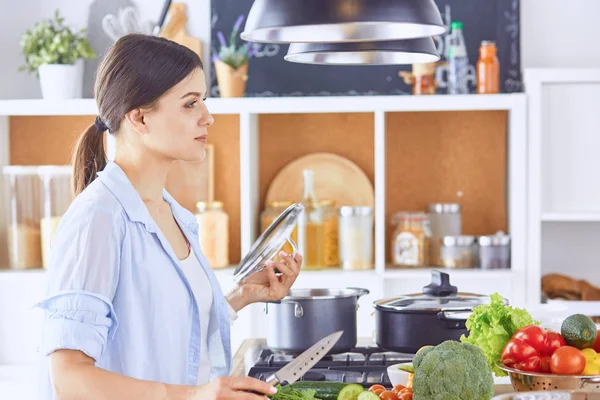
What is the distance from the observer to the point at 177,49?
6.09 feet

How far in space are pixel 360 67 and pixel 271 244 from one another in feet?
6.33

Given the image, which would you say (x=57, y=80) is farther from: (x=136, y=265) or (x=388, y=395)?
(x=388, y=395)

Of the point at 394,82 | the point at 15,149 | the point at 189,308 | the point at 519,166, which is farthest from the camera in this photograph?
the point at 15,149

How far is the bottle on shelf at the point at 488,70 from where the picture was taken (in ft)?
12.6

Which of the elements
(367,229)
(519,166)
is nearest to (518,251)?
(519,166)

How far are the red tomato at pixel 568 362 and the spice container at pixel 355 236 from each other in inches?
82.7

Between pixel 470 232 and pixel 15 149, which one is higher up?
pixel 15 149

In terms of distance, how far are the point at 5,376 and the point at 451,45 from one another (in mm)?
2344

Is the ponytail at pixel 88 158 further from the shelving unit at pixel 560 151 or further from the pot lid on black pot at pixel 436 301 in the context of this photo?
the shelving unit at pixel 560 151

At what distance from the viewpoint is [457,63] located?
3893mm

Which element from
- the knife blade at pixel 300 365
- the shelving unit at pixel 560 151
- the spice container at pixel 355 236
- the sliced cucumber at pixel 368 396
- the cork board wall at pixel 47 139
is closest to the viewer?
the knife blade at pixel 300 365

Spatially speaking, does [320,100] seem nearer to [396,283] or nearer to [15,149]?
[396,283]

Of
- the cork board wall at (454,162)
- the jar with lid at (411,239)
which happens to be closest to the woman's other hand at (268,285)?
the jar with lid at (411,239)

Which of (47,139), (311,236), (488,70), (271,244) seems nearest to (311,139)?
(311,236)
